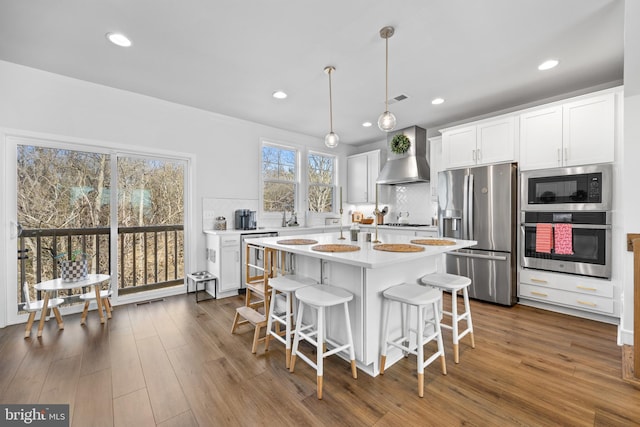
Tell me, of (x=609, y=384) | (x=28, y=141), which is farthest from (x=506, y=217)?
(x=28, y=141)

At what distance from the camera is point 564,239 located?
296cm

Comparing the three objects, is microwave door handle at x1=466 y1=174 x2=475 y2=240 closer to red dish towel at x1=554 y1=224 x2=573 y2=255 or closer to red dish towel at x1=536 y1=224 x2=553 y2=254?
red dish towel at x1=536 y1=224 x2=553 y2=254

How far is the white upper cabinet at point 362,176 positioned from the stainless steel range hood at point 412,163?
567 mm

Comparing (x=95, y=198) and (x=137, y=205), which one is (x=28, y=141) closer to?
(x=95, y=198)

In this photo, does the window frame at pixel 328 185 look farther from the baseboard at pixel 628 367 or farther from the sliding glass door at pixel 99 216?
the baseboard at pixel 628 367

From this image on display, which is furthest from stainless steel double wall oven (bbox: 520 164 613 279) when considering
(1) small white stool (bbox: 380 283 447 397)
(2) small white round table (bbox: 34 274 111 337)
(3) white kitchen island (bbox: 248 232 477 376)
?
(2) small white round table (bbox: 34 274 111 337)

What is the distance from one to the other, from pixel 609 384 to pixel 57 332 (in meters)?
4.47

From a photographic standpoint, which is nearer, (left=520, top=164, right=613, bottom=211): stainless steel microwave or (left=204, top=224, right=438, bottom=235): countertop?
(left=520, top=164, right=613, bottom=211): stainless steel microwave

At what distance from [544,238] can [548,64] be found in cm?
184

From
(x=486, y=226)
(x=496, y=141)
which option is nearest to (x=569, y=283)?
(x=486, y=226)

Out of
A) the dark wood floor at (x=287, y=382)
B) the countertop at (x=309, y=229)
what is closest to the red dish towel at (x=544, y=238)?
the dark wood floor at (x=287, y=382)

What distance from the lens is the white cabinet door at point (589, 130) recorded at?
8.96 feet

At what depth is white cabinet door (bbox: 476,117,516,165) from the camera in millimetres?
3371

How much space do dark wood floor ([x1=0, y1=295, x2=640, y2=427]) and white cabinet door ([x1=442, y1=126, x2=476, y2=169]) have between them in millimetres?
2201
